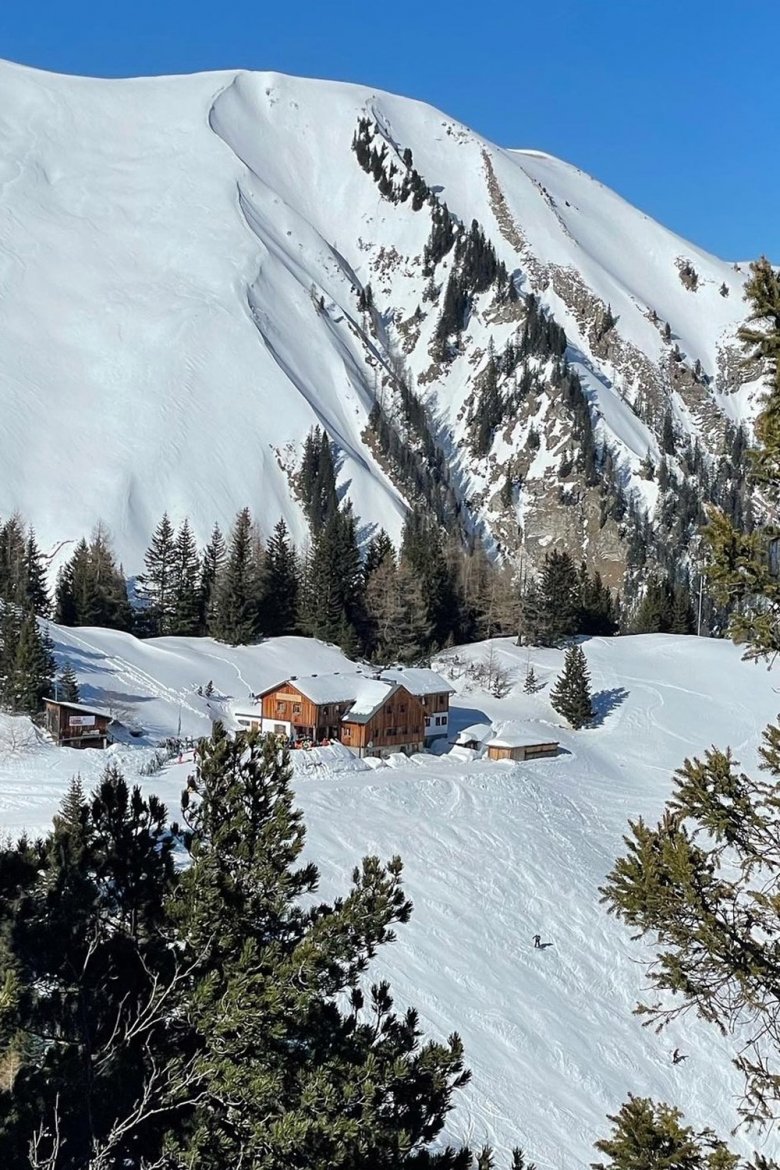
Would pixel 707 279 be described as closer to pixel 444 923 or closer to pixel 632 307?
pixel 632 307

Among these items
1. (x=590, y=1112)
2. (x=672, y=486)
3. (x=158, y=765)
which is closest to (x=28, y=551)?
(x=158, y=765)

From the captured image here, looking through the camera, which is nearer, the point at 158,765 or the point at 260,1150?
the point at 260,1150

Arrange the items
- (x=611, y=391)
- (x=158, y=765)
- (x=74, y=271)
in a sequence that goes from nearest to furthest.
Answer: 1. (x=158, y=765)
2. (x=74, y=271)
3. (x=611, y=391)

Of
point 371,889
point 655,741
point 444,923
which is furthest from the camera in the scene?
point 655,741

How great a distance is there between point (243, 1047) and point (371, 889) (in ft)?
6.10

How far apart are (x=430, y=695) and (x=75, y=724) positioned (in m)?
17.9

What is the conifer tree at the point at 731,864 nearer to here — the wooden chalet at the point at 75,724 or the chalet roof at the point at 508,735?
the wooden chalet at the point at 75,724

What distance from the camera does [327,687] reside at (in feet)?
157

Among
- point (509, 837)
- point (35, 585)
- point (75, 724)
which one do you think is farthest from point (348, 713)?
point (35, 585)

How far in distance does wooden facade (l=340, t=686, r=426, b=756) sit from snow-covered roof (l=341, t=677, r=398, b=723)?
0.06 metres

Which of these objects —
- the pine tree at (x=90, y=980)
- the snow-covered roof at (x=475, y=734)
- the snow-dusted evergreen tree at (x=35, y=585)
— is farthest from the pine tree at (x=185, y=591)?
the pine tree at (x=90, y=980)

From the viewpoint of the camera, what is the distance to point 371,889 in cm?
948

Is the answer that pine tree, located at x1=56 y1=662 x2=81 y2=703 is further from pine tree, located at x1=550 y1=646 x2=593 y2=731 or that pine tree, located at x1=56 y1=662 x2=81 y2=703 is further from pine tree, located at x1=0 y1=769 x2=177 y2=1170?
pine tree, located at x1=0 y1=769 x2=177 y2=1170

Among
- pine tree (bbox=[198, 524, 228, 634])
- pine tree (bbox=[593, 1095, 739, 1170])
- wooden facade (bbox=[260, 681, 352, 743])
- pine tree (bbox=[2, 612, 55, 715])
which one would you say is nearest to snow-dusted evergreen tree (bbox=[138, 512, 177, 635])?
pine tree (bbox=[198, 524, 228, 634])
